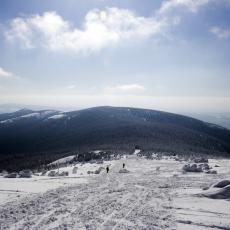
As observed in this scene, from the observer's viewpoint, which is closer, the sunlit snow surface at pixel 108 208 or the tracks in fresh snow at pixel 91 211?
the tracks in fresh snow at pixel 91 211

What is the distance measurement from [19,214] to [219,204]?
1203 cm

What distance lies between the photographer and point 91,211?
656 inches

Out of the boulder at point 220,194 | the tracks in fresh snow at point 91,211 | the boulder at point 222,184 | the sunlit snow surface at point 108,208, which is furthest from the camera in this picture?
the boulder at point 222,184

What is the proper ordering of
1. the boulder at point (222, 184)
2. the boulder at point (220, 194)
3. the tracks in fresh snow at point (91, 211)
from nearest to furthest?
the tracks in fresh snow at point (91, 211) < the boulder at point (220, 194) < the boulder at point (222, 184)

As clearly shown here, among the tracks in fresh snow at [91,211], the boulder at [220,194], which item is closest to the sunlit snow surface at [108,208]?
the tracks in fresh snow at [91,211]

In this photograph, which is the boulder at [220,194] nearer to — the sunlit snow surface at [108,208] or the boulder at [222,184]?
the sunlit snow surface at [108,208]

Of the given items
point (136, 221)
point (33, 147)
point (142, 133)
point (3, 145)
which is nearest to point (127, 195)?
point (136, 221)

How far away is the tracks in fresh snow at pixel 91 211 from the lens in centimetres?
1420

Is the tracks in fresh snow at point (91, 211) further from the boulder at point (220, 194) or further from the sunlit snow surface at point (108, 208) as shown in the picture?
the boulder at point (220, 194)

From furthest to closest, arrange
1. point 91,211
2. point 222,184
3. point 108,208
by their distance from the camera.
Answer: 1. point 222,184
2. point 108,208
3. point 91,211

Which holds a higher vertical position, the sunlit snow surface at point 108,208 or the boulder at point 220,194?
the boulder at point 220,194

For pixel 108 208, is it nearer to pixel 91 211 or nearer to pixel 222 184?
pixel 91 211

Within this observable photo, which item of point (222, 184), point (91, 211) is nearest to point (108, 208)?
point (91, 211)

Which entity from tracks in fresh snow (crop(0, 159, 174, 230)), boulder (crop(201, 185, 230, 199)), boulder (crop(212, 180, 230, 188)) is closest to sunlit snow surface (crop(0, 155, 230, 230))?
tracks in fresh snow (crop(0, 159, 174, 230))
